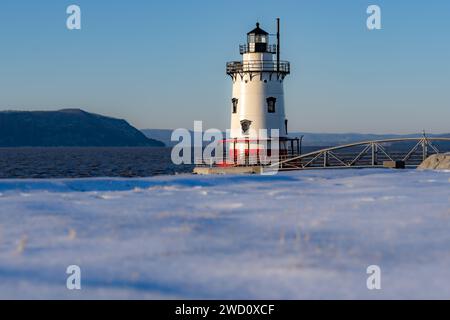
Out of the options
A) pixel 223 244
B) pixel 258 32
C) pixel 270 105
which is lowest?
pixel 223 244

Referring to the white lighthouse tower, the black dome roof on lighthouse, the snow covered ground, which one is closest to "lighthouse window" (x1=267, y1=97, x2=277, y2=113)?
the white lighthouse tower

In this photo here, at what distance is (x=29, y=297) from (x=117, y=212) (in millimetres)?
5206

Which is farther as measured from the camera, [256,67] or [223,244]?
[256,67]

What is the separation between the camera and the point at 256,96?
52.1 meters

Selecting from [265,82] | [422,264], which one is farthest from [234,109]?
[422,264]

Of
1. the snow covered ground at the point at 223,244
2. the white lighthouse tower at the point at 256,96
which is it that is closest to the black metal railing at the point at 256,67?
the white lighthouse tower at the point at 256,96

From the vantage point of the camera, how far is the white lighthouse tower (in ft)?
170

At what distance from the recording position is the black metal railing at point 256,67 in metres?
52.2

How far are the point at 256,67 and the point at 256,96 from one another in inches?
97.0

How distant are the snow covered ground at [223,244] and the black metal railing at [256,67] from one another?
37.4 metres

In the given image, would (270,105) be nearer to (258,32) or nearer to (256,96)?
(256,96)

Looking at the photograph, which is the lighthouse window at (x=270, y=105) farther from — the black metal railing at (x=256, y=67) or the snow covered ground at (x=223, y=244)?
the snow covered ground at (x=223, y=244)

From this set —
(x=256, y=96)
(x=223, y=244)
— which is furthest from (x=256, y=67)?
(x=223, y=244)

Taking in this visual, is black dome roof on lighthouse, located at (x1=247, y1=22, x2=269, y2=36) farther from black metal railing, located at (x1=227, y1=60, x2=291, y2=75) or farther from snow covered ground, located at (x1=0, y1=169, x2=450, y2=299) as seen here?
snow covered ground, located at (x1=0, y1=169, x2=450, y2=299)
